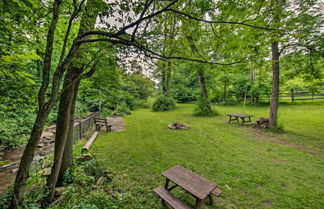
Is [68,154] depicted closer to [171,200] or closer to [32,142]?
[32,142]

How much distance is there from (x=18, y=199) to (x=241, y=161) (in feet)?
16.1

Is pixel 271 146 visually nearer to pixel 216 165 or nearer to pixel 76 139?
pixel 216 165

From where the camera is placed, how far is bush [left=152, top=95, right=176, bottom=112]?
15297 millimetres

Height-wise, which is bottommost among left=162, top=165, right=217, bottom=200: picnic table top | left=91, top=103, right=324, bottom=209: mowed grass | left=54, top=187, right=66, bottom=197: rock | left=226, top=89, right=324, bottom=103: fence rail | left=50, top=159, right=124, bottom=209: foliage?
left=91, top=103, right=324, bottom=209: mowed grass

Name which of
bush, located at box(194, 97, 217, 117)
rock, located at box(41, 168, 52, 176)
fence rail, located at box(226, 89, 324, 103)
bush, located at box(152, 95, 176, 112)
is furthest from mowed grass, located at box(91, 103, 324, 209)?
bush, located at box(152, 95, 176, 112)

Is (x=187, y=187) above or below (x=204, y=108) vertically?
below

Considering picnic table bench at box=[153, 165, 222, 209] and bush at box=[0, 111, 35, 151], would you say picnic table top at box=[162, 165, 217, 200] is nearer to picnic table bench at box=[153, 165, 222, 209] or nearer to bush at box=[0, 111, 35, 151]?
picnic table bench at box=[153, 165, 222, 209]

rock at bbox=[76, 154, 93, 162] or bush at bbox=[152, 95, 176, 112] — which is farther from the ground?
bush at bbox=[152, 95, 176, 112]

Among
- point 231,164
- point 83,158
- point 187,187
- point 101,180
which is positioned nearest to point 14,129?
point 83,158

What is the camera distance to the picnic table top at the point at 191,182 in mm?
2015

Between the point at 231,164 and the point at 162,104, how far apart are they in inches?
471

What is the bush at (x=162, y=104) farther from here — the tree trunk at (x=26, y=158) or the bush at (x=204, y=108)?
the tree trunk at (x=26, y=158)

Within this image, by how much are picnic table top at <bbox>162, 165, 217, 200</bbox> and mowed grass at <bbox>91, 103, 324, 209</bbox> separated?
0.51m

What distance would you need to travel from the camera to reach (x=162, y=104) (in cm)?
1535
